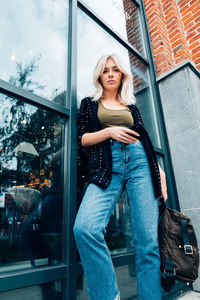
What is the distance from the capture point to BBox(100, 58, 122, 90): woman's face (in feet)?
5.67

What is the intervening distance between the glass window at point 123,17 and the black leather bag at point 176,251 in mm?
2645

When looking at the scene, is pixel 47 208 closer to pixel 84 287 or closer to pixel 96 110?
pixel 84 287

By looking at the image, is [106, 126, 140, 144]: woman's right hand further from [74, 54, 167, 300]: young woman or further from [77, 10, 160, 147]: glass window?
[77, 10, 160, 147]: glass window

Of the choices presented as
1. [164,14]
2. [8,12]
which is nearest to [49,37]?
[8,12]

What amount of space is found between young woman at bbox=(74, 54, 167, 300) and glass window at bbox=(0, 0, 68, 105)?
474mm

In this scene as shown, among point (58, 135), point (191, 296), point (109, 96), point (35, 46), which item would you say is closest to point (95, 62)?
point (35, 46)

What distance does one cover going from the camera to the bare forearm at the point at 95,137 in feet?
4.43

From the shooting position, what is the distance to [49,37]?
2.03 metres

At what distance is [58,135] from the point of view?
68.9 inches

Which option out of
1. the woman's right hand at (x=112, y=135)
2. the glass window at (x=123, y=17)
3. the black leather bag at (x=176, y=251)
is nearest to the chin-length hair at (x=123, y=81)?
the woman's right hand at (x=112, y=135)

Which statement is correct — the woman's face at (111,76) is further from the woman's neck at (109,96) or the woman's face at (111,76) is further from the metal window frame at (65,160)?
the metal window frame at (65,160)

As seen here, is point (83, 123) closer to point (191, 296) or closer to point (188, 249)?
point (188, 249)

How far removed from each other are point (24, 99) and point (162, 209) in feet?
4.27

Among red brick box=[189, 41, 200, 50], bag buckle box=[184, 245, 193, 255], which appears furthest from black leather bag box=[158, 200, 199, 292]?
red brick box=[189, 41, 200, 50]
